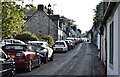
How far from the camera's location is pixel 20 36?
4894 cm

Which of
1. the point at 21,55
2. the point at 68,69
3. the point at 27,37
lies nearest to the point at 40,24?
the point at 27,37

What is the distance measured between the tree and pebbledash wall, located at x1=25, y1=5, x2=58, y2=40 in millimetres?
30582

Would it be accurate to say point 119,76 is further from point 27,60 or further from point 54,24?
point 54,24

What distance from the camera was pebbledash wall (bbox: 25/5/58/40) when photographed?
74.0m

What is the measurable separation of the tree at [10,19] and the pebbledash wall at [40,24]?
3058 centimetres

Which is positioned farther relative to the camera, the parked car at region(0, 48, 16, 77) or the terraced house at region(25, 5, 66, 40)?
the terraced house at region(25, 5, 66, 40)

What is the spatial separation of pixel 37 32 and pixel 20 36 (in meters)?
25.7

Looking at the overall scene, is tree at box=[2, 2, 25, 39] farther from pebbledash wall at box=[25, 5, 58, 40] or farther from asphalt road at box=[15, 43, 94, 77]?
pebbledash wall at box=[25, 5, 58, 40]

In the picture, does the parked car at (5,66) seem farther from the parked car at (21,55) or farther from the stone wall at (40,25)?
the stone wall at (40,25)

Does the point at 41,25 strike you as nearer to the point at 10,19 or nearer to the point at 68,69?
the point at 10,19

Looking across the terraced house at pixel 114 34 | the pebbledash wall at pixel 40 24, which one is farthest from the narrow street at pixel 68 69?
the pebbledash wall at pixel 40 24

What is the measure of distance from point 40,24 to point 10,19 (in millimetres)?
34206

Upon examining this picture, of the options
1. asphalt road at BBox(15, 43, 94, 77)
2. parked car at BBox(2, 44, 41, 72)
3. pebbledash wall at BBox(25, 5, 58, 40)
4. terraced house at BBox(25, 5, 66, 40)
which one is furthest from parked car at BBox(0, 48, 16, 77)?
pebbledash wall at BBox(25, 5, 58, 40)

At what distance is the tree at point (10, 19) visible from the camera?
130 feet
